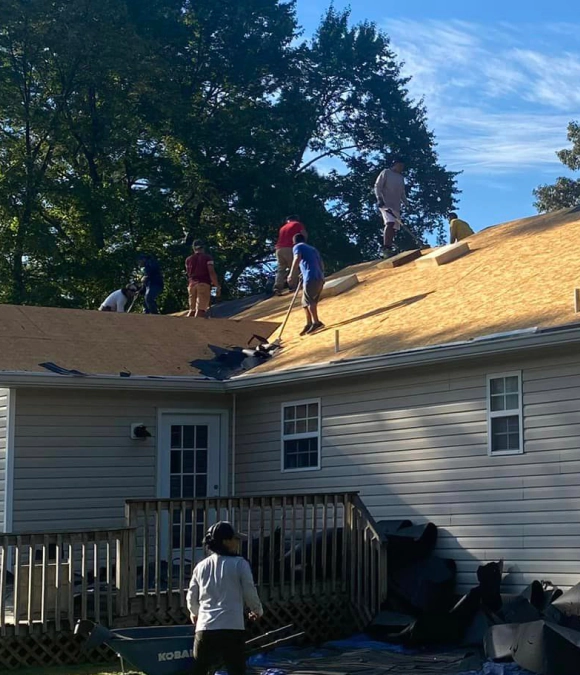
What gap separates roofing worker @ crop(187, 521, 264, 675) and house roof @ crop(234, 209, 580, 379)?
512 cm

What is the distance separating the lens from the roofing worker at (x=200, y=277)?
21.0m

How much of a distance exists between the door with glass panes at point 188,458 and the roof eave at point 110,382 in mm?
548

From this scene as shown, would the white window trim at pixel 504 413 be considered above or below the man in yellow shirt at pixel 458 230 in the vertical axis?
below

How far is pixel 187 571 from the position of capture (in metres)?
13.1

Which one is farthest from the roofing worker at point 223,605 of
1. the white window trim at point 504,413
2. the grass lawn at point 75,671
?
the white window trim at point 504,413

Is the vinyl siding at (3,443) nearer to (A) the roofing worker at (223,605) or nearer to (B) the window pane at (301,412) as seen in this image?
(B) the window pane at (301,412)

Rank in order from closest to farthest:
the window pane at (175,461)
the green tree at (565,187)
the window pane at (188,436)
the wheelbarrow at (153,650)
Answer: the wheelbarrow at (153,650) < the window pane at (175,461) < the window pane at (188,436) < the green tree at (565,187)

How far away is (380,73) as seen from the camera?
45031 mm

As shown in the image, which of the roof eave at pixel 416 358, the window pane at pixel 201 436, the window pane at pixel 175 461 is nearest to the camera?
the roof eave at pixel 416 358

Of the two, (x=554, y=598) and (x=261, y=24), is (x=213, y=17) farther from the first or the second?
(x=554, y=598)

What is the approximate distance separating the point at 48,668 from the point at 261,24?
32374 millimetres

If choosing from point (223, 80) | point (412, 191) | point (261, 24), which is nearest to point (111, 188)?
point (223, 80)

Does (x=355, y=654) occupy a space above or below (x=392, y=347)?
below

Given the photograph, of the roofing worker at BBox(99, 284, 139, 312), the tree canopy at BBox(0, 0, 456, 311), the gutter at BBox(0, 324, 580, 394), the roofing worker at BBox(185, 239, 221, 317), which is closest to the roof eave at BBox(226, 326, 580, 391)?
the gutter at BBox(0, 324, 580, 394)
